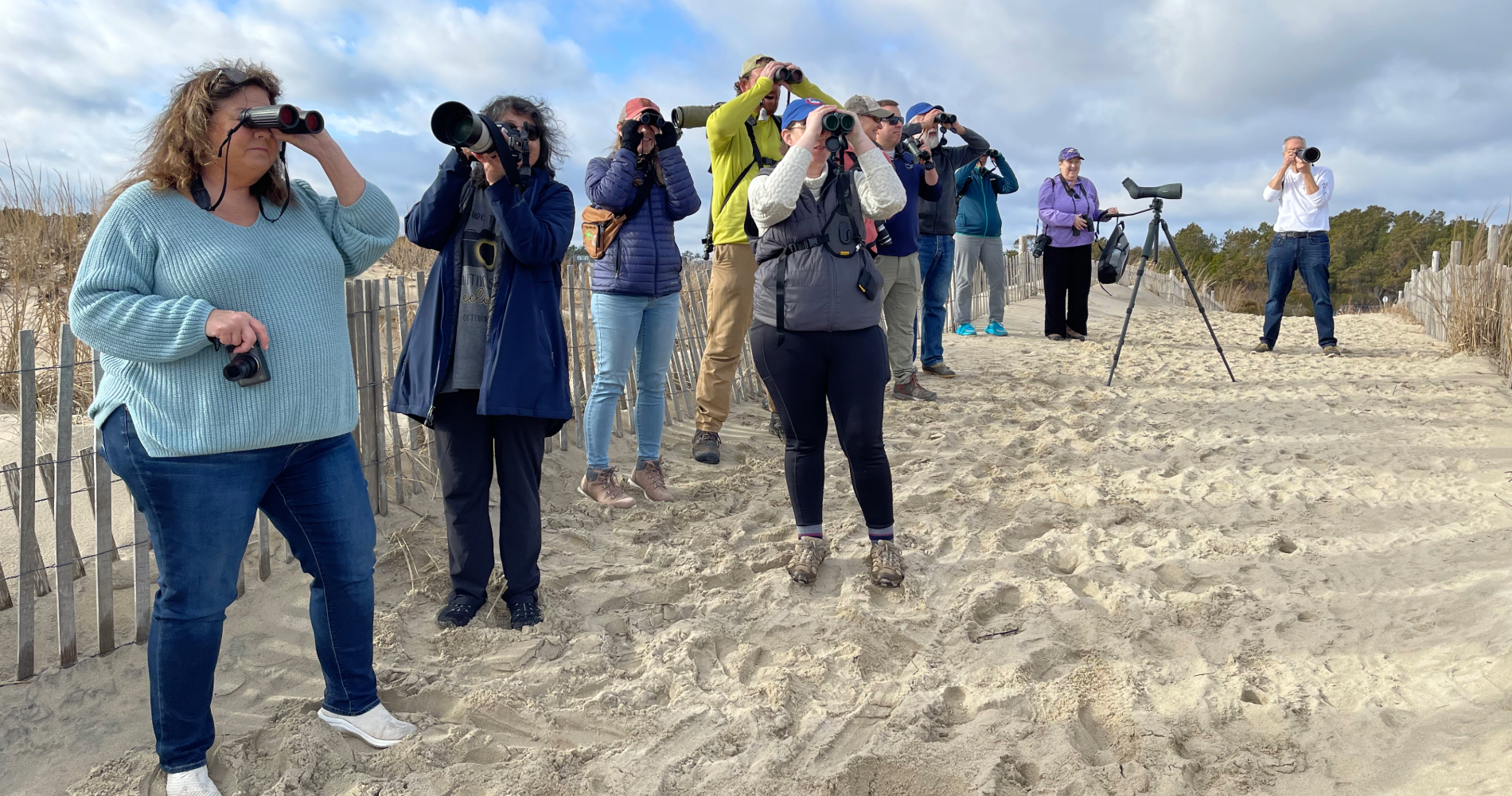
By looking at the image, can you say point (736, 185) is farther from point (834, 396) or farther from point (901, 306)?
point (901, 306)

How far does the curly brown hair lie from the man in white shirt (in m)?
7.44

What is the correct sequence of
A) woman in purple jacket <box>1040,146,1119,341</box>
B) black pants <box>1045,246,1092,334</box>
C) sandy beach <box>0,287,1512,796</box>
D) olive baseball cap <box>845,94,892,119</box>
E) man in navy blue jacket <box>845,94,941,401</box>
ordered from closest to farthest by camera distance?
sandy beach <box>0,287,1512,796</box> < olive baseball cap <box>845,94,892,119</box> < man in navy blue jacket <box>845,94,941,401</box> < woman in purple jacket <box>1040,146,1119,341</box> < black pants <box>1045,246,1092,334</box>

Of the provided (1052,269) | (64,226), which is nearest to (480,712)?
(64,226)

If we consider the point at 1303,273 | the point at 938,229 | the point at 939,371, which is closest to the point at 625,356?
the point at 938,229

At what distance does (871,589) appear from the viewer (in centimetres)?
302

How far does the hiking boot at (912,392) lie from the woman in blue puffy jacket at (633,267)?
2.34m

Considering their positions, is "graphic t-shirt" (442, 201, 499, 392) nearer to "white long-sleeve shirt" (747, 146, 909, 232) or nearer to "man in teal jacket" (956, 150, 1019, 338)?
"white long-sleeve shirt" (747, 146, 909, 232)

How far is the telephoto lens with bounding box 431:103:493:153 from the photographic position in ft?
7.29

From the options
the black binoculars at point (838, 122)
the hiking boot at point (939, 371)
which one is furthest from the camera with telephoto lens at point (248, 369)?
the hiking boot at point (939, 371)

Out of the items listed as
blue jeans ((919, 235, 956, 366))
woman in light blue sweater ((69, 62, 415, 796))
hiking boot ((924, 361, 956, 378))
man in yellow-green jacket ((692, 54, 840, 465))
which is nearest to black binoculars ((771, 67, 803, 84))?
man in yellow-green jacket ((692, 54, 840, 465))

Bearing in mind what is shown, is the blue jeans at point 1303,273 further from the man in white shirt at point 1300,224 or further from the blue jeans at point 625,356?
the blue jeans at point 625,356

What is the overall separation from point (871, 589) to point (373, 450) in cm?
197

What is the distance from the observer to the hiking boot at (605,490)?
3672 millimetres

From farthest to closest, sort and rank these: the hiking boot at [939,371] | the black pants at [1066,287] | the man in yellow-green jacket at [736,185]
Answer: the black pants at [1066,287]
the hiking boot at [939,371]
the man in yellow-green jacket at [736,185]
